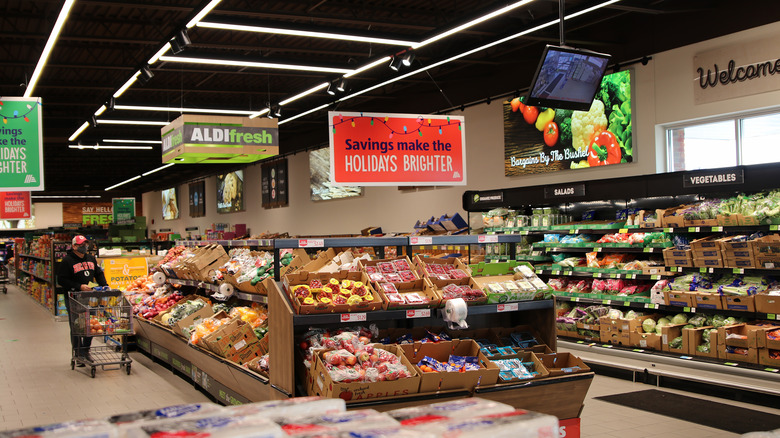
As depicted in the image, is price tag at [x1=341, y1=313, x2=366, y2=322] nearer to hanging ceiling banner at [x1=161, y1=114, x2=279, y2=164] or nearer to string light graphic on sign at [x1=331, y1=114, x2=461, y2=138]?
string light graphic on sign at [x1=331, y1=114, x2=461, y2=138]

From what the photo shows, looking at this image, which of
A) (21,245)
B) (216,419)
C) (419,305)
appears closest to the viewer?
(216,419)

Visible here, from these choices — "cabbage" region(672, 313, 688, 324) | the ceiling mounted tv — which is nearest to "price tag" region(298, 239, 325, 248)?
the ceiling mounted tv

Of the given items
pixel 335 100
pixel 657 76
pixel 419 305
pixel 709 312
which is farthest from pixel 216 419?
pixel 335 100

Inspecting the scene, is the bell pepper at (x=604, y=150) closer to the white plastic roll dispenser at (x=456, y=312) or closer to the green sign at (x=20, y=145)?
the white plastic roll dispenser at (x=456, y=312)

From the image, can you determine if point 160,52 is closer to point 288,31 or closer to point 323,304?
point 288,31

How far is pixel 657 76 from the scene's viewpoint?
870cm

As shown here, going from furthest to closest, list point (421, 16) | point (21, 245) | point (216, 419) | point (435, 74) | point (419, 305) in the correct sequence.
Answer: point (21, 245) < point (435, 74) < point (421, 16) < point (419, 305) < point (216, 419)

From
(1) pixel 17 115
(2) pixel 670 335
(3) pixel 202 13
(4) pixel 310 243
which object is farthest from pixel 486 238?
(1) pixel 17 115

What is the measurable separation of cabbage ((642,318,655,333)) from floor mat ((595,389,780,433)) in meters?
0.87

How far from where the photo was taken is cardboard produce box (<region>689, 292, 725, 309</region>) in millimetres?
6594

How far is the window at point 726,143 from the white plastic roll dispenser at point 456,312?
203 inches

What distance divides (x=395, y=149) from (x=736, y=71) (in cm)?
428

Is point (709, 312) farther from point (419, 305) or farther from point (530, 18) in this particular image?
point (530, 18)

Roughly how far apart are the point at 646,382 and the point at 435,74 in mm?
7633
